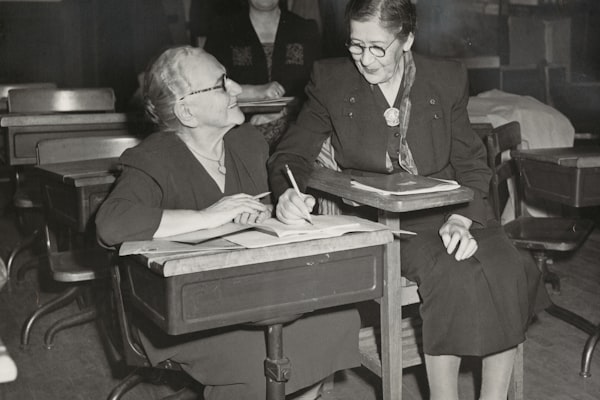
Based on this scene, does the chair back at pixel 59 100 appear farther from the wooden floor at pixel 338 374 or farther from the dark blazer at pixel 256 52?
the wooden floor at pixel 338 374

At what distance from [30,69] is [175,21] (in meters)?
1.66

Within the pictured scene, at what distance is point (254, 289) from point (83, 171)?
1.38m

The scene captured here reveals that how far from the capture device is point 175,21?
27.3 ft

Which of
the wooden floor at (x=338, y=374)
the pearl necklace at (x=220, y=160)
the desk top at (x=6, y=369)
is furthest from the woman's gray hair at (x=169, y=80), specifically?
the desk top at (x=6, y=369)

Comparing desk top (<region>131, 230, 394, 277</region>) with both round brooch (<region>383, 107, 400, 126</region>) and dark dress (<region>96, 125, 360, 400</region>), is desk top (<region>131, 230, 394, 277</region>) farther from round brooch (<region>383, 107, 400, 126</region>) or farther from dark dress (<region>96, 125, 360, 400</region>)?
round brooch (<region>383, 107, 400, 126</region>)

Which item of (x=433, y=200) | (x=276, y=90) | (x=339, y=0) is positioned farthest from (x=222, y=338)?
(x=339, y=0)

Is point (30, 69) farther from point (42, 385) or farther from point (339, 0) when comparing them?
point (42, 385)

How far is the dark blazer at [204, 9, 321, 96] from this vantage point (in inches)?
181

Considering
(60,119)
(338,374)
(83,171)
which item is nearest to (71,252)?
(83,171)

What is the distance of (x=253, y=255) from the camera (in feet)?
5.66

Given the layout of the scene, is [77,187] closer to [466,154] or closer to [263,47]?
[466,154]

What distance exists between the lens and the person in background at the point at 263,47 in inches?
181

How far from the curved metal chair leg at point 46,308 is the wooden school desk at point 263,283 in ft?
5.97

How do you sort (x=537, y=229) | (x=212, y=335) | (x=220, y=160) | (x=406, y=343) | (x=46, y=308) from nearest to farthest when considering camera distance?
(x=212, y=335) → (x=220, y=160) → (x=406, y=343) → (x=537, y=229) → (x=46, y=308)
